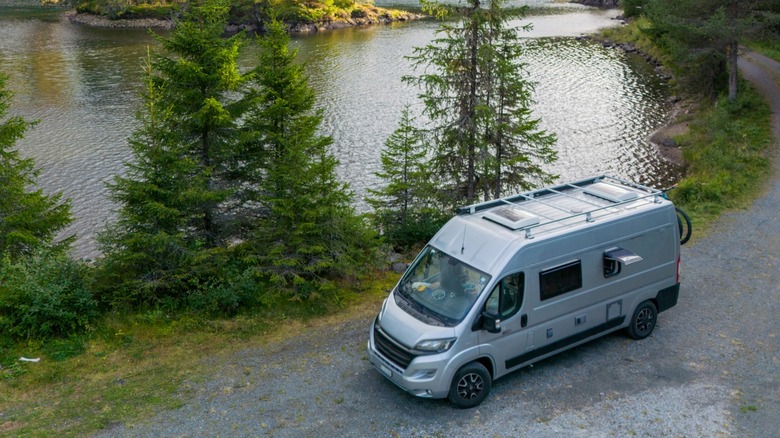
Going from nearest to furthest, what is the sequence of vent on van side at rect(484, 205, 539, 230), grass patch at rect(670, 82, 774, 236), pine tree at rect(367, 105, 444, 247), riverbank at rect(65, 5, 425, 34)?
vent on van side at rect(484, 205, 539, 230)
pine tree at rect(367, 105, 444, 247)
grass patch at rect(670, 82, 774, 236)
riverbank at rect(65, 5, 425, 34)

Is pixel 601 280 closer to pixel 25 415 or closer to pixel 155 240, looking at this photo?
pixel 155 240

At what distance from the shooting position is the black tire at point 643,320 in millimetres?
12914

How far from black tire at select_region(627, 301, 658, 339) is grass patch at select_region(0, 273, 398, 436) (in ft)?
17.8

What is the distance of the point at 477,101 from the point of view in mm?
19984

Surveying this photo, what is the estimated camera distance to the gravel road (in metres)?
10.5

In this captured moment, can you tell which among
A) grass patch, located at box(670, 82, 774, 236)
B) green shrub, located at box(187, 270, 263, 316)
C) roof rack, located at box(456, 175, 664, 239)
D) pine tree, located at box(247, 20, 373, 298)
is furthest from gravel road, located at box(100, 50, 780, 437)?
grass patch, located at box(670, 82, 774, 236)

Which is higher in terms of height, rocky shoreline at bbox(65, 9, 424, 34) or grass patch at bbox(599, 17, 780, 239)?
rocky shoreline at bbox(65, 9, 424, 34)

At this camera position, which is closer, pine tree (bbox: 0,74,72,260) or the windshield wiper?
the windshield wiper

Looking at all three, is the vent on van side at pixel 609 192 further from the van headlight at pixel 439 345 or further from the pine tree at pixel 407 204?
the pine tree at pixel 407 204

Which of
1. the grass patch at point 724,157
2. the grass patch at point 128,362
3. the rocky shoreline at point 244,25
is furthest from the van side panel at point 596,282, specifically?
the rocky shoreline at point 244,25

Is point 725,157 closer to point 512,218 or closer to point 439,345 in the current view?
point 512,218

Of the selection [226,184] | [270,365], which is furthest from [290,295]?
[226,184]

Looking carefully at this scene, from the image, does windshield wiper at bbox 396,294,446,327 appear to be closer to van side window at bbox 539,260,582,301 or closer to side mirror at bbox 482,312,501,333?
side mirror at bbox 482,312,501,333

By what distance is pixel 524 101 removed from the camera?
22.0 m
